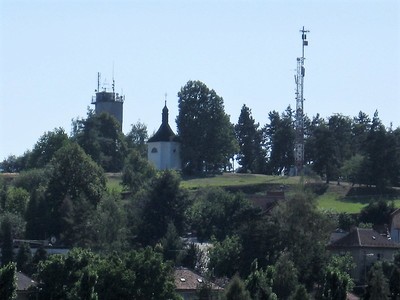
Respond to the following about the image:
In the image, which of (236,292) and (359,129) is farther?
(359,129)

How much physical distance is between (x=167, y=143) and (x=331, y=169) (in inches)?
524

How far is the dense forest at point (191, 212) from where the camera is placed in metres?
59.7

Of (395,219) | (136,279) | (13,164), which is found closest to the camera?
(136,279)

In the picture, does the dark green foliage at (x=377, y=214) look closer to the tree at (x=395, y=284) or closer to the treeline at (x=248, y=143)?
the treeline at (x=248, y=143)

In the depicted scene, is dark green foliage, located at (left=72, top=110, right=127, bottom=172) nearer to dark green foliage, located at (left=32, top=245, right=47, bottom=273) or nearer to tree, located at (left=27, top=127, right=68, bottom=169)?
tree, located at (left=27, top=127, right=68, bottom=169)

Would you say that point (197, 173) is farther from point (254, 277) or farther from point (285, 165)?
point (254, 277)

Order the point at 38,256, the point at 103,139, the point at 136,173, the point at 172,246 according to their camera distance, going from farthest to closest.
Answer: the point at 103,139, the point at 136,173, the point at 172,246, the point at 38,256

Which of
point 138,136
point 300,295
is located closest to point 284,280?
point 300,295

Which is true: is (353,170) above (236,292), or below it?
above

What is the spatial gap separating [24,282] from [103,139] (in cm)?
5191

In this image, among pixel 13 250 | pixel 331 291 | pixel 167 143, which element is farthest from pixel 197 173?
pixel 331 291

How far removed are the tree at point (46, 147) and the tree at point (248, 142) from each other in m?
16.7

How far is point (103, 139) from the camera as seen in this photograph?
377 feet

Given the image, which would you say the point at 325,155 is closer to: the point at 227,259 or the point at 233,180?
the point at 233,180
